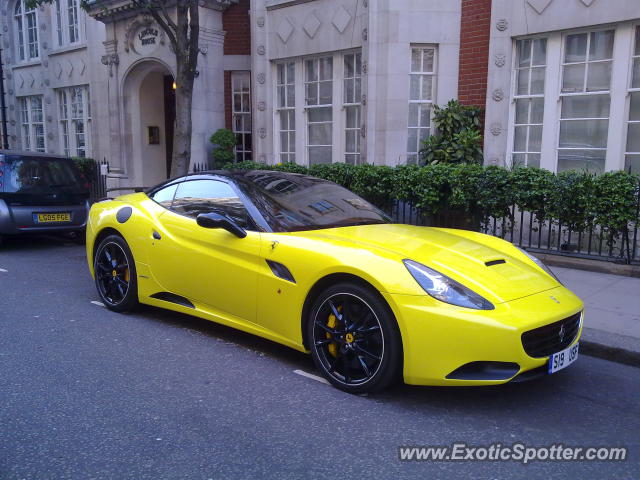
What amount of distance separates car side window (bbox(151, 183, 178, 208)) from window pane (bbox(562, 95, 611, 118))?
683 cm

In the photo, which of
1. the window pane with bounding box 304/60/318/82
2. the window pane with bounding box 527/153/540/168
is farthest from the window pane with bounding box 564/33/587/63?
the window pane with bounding box 304/60/318/82

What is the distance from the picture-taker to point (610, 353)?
4730 millimetres

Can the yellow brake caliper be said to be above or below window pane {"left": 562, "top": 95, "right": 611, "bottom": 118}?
below

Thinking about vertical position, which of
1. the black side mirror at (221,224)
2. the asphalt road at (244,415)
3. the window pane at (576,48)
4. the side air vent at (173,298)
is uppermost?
the window pane at (576,48)

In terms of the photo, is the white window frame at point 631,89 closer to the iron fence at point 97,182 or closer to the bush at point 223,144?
the bush at point 223,144

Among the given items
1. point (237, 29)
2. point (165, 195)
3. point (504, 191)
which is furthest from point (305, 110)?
point (165, 195)

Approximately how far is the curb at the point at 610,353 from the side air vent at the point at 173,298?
342 centimetres

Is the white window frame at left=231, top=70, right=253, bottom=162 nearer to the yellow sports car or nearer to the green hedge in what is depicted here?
the green hedge

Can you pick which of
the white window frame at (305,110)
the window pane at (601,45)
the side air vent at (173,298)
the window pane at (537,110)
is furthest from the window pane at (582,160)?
the side air vent at (173,298)

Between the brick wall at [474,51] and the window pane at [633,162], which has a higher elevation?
the brick wall at [474,51]

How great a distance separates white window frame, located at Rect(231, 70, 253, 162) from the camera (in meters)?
14.9

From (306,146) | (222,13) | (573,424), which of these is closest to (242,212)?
(573,424)

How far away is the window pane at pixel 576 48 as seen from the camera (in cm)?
917

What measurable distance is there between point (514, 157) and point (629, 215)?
3313 mm
